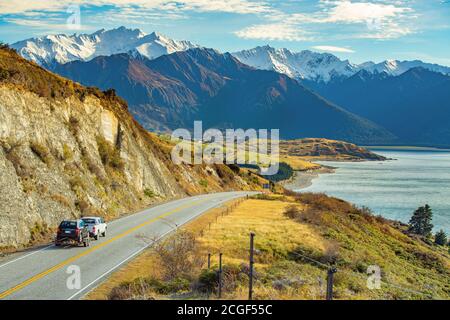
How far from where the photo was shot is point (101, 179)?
159 feet

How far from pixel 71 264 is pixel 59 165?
678 inches

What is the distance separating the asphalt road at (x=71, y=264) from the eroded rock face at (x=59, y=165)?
3230 mm

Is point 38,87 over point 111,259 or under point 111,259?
over

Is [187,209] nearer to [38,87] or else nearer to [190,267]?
[38,87]

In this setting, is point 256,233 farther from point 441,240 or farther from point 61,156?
point 441,240

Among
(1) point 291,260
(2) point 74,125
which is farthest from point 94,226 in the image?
(2) point 74,125

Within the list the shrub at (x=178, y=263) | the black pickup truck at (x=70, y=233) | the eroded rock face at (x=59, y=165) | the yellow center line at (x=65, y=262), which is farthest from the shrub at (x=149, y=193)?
the shrub at (x=178, y=263)

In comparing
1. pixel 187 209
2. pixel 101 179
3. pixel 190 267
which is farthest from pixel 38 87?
pixel 190 267

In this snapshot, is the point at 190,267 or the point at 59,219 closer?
the point at 190,267

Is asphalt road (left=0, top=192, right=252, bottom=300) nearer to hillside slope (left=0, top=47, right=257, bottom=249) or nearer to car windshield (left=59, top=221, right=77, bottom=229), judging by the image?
car windshield (left=59, top=221, right=77, bottom=229)
